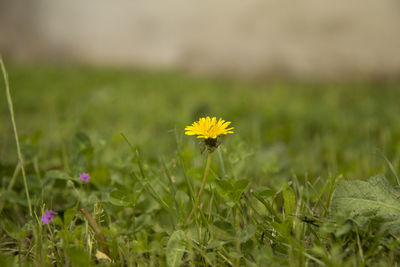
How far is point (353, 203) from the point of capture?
0.90 meters

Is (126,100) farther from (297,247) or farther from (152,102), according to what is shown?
(297,247)

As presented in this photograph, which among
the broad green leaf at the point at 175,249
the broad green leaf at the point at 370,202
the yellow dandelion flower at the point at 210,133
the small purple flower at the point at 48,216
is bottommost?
the broad green leaf at the point at 175,249

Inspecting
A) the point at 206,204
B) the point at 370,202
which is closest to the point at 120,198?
the point at 206,204

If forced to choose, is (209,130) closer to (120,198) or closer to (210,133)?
(210,133)

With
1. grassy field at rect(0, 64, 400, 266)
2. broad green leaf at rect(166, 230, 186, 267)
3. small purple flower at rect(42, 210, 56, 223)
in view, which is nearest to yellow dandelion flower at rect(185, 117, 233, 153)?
grassy field at rect(0, 64, 400, 266)

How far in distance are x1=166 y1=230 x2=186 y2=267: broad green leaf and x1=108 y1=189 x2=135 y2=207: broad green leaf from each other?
0.21m

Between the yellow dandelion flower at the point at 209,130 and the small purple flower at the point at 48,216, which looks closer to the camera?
the yellow dandelion flower at the point at 209,130

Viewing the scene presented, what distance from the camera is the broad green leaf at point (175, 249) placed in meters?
0.87

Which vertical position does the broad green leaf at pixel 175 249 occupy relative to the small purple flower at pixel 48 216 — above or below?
below

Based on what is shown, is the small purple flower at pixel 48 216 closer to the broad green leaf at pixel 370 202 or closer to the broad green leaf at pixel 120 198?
the broad green leaf at pixel 120 198

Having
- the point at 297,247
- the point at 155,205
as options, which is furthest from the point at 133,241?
the point at 297,247

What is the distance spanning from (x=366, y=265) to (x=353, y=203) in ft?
0.52

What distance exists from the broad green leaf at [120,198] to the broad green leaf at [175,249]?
0.67 feet

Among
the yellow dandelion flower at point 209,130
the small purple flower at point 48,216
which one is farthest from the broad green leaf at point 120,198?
the yellow dandelion flower at point 209,130
